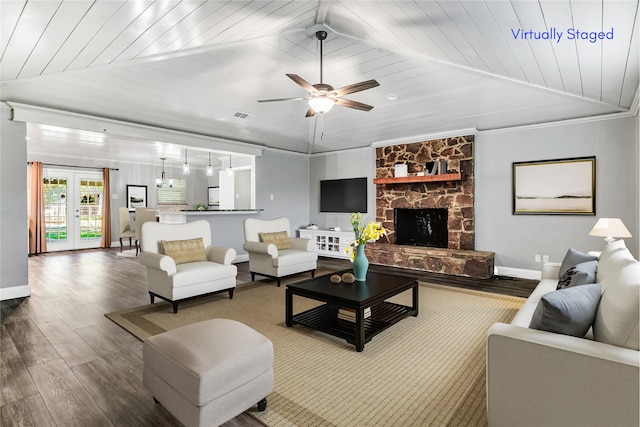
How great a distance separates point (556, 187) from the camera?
500cm

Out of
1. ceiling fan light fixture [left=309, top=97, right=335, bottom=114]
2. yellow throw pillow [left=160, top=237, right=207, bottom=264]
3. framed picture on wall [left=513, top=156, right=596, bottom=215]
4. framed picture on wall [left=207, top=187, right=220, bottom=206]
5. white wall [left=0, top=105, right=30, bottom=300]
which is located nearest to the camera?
ceiling fan light fixture [left=309, top=97, right=335, bottom=114]

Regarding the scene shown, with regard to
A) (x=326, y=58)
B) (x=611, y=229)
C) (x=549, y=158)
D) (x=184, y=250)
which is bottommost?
(x=184, y=250)

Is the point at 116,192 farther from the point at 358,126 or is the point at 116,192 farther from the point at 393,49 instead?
the point at 393,49

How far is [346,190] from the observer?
299 inches

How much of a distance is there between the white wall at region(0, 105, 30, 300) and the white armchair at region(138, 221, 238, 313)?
169cm

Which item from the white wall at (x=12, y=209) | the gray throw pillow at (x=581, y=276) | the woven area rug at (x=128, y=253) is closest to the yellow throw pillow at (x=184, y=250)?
the white wall at (x=12, y=209)

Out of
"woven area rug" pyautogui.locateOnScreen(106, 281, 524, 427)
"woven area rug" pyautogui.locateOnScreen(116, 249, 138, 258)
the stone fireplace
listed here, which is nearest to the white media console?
the stone fireplace

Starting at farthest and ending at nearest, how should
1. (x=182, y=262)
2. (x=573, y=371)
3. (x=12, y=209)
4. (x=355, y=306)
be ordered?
(x=12, y=209)
(x=182, y=262)
(x=355, y=306)
(x=573, y=371)

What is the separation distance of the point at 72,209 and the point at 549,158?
10719 mm

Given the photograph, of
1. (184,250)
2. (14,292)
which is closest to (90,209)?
(14,292)

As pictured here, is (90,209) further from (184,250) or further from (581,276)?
(581,276)

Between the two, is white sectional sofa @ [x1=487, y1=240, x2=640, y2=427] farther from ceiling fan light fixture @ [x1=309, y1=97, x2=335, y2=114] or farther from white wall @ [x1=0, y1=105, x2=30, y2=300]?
white wall @ [x1=0, y1=105, x2=30, y2=300]

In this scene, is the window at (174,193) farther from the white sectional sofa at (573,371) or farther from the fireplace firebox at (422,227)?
the white sectional sofa at (573,371)

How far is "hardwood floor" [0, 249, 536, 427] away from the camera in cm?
189
